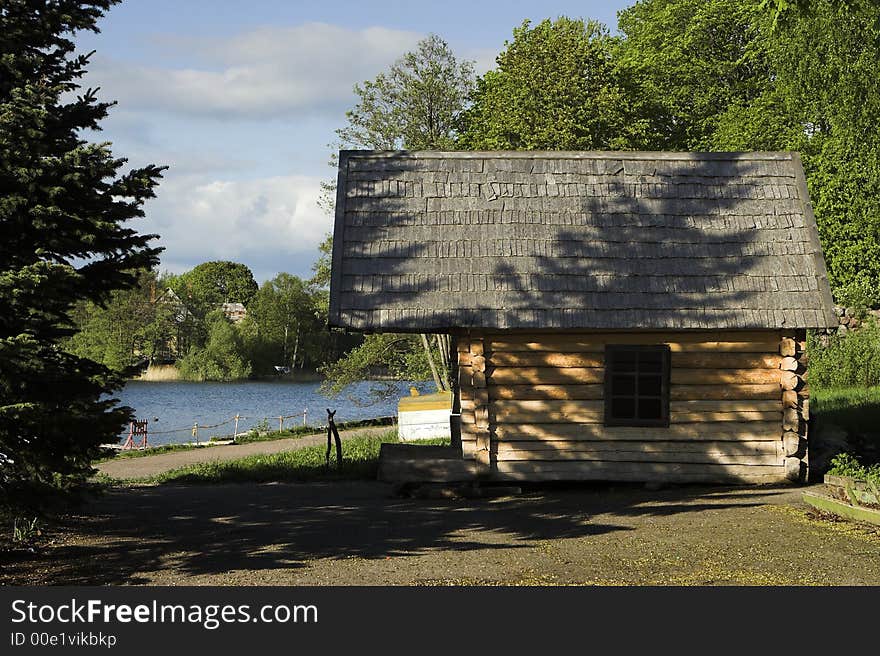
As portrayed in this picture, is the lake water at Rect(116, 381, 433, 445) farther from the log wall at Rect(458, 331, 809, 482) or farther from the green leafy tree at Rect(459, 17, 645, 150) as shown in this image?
the log wall at Rect(458, 331, 809, 482)

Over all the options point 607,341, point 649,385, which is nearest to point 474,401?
point 607,341

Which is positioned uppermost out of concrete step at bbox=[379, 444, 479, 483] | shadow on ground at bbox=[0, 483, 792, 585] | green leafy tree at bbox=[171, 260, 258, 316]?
green leafy tree at bbox=[171, 260, 258, 316]

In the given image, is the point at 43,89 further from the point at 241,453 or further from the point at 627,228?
the point at 241,453

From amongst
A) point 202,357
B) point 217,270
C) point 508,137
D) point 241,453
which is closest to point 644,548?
point 241,453

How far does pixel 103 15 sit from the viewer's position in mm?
11258

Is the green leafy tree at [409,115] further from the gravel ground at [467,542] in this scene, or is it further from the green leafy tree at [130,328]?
the green leafy tree at [130,328]

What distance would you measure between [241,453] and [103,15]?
17.6m

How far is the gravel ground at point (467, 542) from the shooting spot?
900 centimetres

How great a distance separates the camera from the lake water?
43.0 meters

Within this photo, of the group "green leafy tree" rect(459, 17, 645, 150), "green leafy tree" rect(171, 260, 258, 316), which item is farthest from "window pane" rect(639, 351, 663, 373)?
"green leafy tree" rect(171, 260, 258, 316)

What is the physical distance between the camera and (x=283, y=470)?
64.5 ft

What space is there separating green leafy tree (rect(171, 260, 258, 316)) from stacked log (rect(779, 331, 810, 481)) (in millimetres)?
85813

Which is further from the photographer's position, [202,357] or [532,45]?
[202,357]

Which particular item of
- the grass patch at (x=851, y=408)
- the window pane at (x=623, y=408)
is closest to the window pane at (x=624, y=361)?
the window pane at (x=623, y=408)
